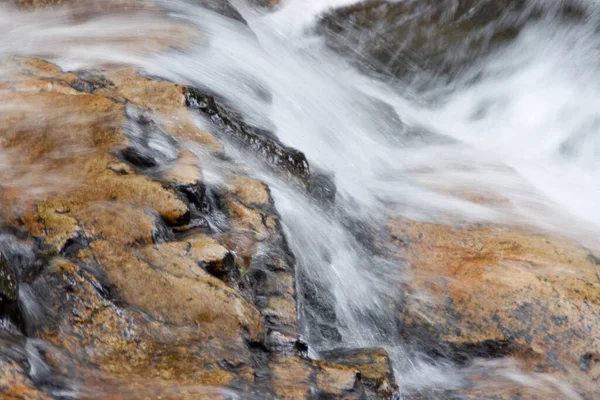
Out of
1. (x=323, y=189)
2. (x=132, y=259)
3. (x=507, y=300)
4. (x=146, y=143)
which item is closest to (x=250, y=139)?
(x=323, y=189)

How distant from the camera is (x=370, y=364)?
3.94 meters

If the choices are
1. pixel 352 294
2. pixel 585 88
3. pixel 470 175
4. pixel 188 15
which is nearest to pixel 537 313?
pixel 352 294

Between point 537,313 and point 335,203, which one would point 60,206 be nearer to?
point 335,203

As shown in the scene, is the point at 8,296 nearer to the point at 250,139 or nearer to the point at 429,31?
the point at 250,139

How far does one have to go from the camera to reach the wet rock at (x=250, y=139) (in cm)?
575

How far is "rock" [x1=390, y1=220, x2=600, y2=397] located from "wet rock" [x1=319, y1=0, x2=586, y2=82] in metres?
6.12

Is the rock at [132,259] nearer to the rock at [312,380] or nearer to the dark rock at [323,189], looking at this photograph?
the rock at [312,380]

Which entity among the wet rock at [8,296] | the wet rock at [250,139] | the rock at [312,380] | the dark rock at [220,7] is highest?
the dark rock at [220,7]

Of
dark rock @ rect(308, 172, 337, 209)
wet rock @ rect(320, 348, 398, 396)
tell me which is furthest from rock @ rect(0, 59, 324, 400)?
dark rock @ rect(308, 172, 337, 209)

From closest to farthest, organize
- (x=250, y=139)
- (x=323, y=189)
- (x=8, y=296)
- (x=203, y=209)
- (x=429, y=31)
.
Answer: (x=8, y=296)
(x=203, y=209)
(x=250, y=139)
(x=323, y=189)
(x=429, y=31)

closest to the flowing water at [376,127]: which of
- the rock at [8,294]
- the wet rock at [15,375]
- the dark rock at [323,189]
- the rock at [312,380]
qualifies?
the dark rock at [323,189]

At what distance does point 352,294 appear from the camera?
17.4 feet

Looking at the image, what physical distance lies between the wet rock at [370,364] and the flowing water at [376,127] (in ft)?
1.08

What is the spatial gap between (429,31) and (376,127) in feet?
11.2
